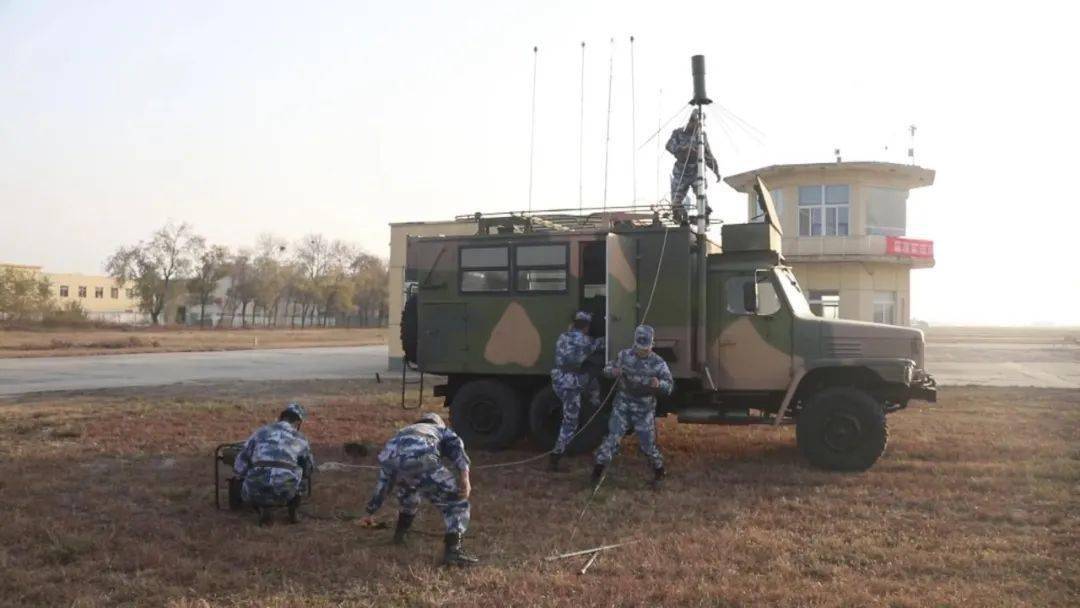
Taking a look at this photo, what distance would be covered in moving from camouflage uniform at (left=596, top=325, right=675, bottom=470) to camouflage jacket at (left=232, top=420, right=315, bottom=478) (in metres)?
2.89

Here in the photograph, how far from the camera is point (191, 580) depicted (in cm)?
558

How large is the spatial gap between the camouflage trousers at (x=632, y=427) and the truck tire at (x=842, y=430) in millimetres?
1999

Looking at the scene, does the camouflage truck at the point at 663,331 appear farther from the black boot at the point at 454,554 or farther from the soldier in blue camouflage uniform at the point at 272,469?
the black boot at the point at 454,554

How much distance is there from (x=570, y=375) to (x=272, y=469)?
11.4 feet

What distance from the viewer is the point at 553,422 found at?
10.3 m

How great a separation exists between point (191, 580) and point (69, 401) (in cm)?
1258

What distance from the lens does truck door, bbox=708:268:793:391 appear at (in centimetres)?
963

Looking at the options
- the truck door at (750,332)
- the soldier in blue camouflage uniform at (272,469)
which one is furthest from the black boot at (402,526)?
the truck door at (750,332)

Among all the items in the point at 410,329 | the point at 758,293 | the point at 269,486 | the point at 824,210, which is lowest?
the point at 269,486

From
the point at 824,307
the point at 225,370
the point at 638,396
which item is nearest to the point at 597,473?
the point at 638,396

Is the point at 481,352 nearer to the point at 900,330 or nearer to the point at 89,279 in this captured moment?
Result: the point at 900,330

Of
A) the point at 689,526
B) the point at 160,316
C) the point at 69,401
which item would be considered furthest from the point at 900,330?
the point at 160,316

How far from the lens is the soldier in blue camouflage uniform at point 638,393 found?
8219 mm

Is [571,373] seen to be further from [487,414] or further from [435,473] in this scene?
[435,473]
